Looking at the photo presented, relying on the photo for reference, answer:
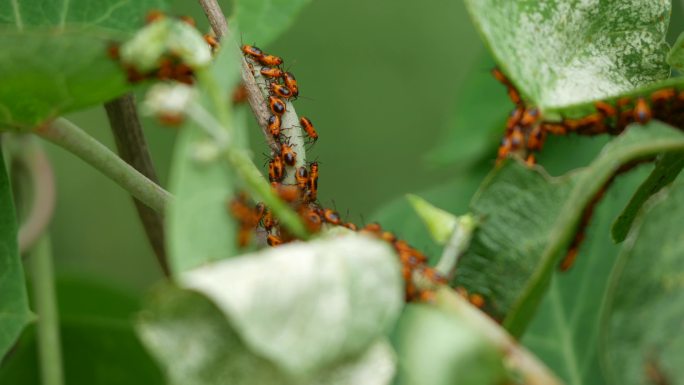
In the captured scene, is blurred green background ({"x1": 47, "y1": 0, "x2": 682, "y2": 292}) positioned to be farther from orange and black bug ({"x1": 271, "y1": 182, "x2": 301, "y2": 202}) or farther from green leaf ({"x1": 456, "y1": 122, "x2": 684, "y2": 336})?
green leaf ({"x1": 456, "y1": 122, "x2": 684, "y2": 336})

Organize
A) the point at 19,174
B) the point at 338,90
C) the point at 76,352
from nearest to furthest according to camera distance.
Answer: the point at 19,174 → the point at 76,352 → the point at 338,90

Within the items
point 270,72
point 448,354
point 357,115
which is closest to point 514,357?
point 448,354

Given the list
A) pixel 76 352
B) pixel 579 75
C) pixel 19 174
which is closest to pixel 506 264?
pixel 579 75

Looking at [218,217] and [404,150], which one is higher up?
[218,217]

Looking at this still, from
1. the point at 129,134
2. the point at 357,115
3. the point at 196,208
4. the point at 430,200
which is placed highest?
the point at 196,208

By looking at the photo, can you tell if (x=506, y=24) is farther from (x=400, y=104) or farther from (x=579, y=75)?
(x=400, y=104)

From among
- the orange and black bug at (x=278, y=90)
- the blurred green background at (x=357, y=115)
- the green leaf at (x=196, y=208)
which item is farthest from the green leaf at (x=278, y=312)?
the blurred green background at (x=357, y=115)

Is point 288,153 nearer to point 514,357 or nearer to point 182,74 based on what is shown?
point 182,74

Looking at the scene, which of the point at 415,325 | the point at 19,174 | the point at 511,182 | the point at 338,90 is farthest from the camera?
the point at 338,90
